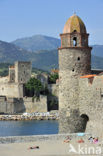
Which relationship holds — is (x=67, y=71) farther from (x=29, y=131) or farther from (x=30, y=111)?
(x=30, y=111)

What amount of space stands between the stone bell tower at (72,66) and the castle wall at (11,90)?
1763 inches

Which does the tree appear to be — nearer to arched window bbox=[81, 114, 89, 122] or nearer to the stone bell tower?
the stone bell tower

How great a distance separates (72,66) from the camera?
31.7 meters

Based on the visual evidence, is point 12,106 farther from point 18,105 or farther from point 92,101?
point 92,101

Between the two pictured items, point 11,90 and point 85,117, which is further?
point 11,90

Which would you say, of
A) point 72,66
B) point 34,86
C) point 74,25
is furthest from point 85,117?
point 34,86

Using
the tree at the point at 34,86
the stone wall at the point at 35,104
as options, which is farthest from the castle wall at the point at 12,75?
the stone wall at the point at 35,104

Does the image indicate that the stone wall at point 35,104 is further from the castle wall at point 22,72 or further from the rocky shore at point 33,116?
the castle wall at point 22,72

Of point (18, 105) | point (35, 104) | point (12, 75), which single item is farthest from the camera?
point (12, 75)

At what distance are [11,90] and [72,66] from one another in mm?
48147

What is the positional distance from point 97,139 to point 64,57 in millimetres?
6219

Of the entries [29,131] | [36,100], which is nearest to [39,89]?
[36,100]

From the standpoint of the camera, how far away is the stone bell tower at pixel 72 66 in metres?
31.7

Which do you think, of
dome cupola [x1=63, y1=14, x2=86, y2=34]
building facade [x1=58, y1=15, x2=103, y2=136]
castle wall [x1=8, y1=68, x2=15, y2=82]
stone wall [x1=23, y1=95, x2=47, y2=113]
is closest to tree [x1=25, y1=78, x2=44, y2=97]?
stone wall [x1=23, y1=95, x2=47, y2=113]
